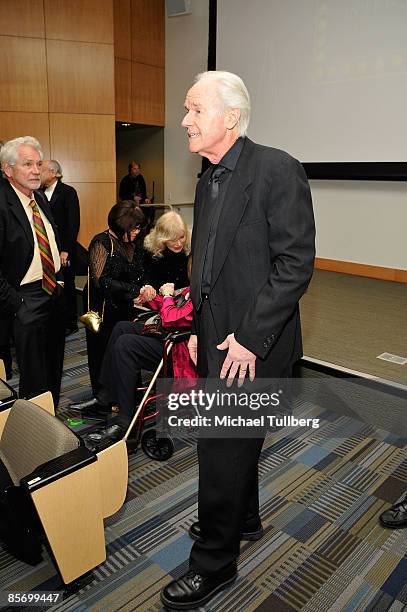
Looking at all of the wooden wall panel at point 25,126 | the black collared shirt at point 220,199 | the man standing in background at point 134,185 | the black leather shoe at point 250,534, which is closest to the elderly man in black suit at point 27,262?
the black leather shoe at point 250,534

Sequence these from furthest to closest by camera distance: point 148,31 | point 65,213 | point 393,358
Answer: point 148,31, point 65,213, point 393,358

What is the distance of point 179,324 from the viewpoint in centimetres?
237

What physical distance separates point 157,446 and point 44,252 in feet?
3.80

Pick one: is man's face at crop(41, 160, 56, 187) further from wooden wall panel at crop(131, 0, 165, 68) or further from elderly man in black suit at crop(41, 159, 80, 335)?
wooden wall panel at crop(131, 0, 165, 68)

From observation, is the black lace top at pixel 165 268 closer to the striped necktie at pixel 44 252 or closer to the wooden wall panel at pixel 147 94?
the striped necktie at pixel 44 252

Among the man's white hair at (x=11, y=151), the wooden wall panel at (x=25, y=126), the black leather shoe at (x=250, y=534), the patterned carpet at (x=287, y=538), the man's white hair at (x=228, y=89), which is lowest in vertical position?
the patterned carpet at (x=287, y=538)

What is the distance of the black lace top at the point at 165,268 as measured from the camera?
9.50 feet

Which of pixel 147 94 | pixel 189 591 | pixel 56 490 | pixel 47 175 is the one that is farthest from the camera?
pixel 147 94

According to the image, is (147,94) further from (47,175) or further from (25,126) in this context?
(47,175)

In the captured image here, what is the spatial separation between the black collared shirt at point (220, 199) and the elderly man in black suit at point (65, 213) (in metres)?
2.69

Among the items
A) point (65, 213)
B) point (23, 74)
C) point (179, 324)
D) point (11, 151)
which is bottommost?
point (179, 324)

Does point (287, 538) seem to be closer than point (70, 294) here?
Yes

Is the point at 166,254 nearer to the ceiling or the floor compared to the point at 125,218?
nearer to the floor

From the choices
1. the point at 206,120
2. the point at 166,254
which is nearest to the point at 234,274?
the point at 206,120
